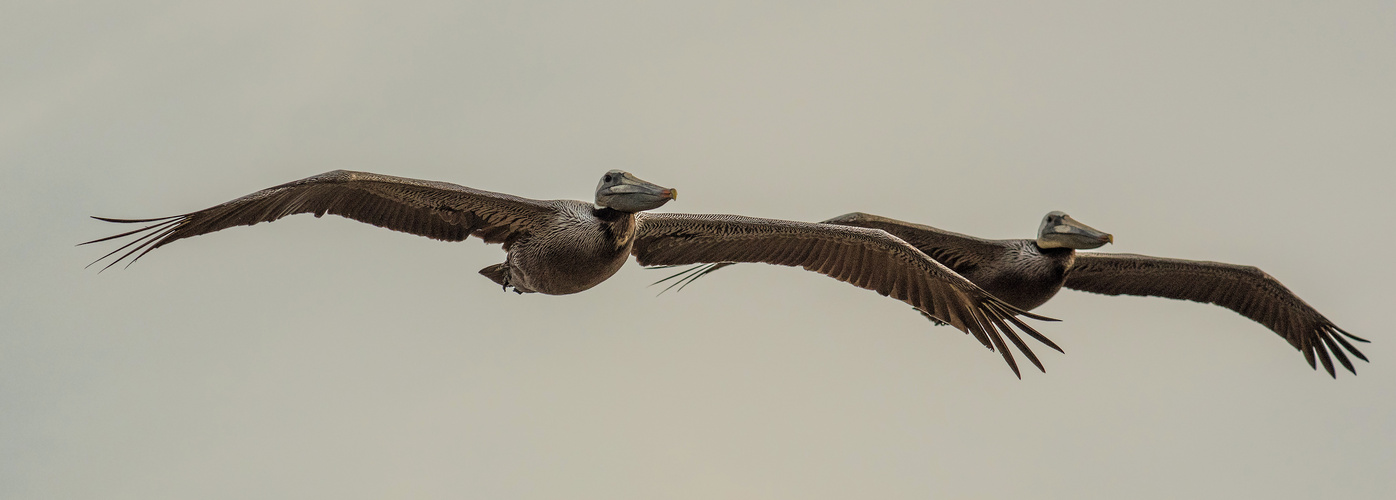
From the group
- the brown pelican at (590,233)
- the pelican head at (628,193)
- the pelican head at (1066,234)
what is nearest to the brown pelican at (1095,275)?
the pelican head at (1066,234)

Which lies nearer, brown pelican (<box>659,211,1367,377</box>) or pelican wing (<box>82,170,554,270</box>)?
pelican wing (<box>82,170,554,270</box>)

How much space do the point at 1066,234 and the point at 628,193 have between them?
5.37 metres

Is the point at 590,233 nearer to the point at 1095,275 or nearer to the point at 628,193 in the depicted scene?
the point at 628,193

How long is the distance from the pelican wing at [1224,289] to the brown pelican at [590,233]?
391cm

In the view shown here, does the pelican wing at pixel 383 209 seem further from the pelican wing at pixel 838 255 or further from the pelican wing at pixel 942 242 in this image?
the pelican wing at pixel 942 242

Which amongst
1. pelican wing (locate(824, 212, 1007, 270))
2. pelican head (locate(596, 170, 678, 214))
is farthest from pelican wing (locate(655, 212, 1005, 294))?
pelican head (locate(596, 170, 678, 214))

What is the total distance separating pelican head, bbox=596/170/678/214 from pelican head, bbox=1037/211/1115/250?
5126mm

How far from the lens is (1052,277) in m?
15.2

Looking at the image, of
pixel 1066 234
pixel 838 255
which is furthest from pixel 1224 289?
pixel 838 255

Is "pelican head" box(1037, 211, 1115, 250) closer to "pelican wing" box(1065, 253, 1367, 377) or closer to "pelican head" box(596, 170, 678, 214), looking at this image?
"pelican wing" box(1065, 253, 1367, 377)

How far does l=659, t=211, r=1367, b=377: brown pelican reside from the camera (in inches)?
595

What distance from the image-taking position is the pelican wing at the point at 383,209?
1231cm

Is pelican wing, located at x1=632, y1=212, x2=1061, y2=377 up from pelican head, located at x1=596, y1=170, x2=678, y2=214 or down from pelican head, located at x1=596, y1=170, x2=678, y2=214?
down

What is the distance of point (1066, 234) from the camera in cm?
1494
